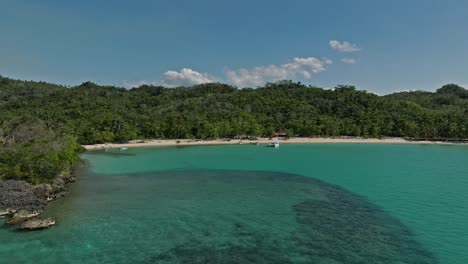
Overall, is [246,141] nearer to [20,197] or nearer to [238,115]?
[238,115]

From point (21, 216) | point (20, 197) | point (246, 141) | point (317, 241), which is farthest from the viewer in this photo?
point (246, 141)

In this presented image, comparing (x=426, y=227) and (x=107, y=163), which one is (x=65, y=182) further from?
(x=426, y=227)

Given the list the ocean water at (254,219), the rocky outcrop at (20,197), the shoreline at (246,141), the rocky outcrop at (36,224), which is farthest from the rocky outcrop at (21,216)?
the shoreline at (246,141)

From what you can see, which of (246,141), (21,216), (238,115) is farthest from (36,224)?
(238,115)

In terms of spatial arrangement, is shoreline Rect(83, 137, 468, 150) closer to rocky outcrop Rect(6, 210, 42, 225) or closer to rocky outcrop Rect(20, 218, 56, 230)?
rocky outcrop Rect(6, 210, 42, 225)

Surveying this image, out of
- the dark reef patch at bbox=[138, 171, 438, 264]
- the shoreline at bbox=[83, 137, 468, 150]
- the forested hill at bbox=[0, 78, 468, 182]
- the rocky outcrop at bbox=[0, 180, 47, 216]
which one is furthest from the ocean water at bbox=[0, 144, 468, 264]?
the forested hill at bbox=[0, 78, 468, 182]
